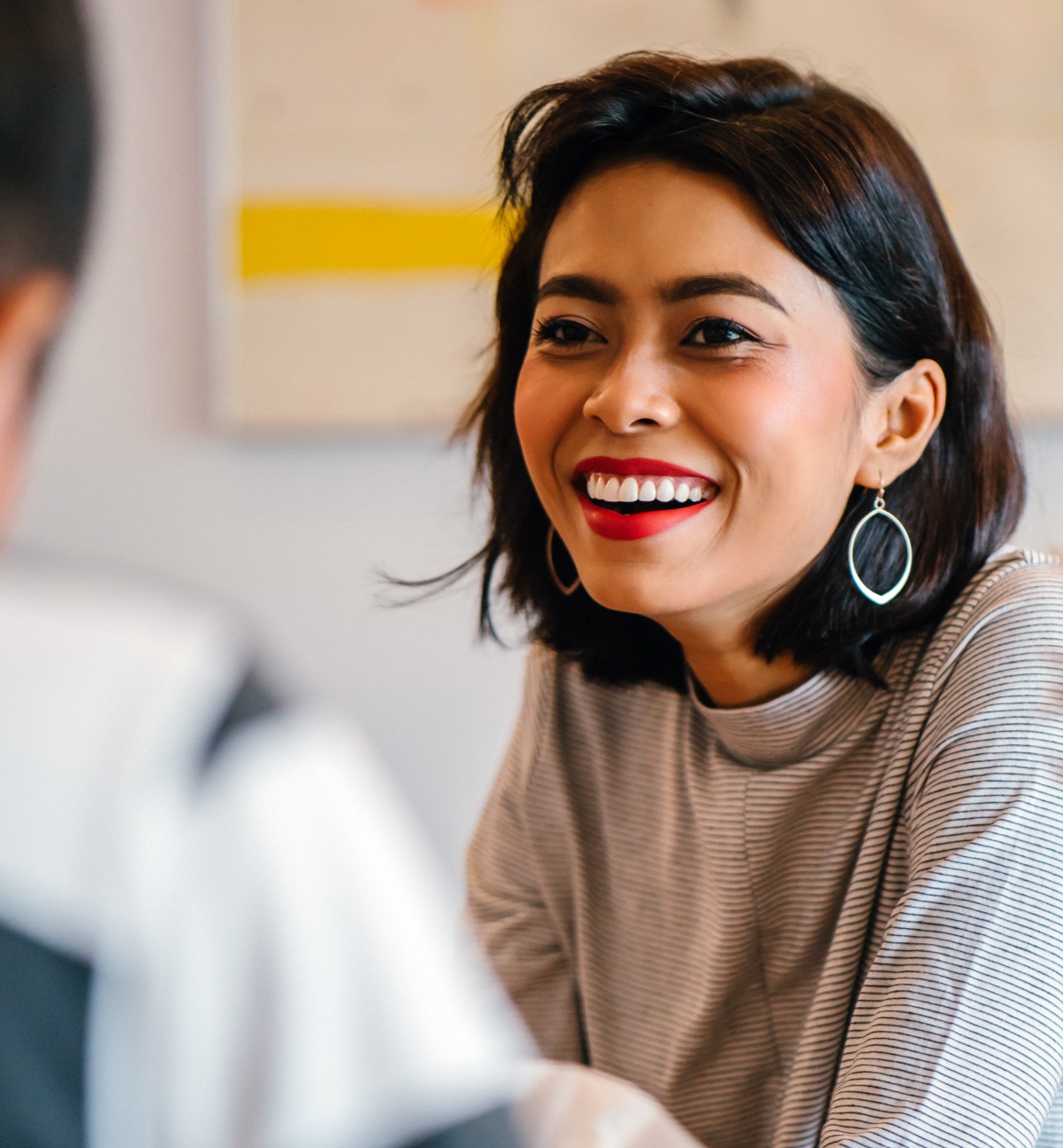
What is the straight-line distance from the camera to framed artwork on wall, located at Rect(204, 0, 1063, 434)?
182 centimetres

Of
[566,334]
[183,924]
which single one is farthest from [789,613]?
[183,924]

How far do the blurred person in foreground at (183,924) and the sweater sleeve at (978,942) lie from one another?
0.66 metres

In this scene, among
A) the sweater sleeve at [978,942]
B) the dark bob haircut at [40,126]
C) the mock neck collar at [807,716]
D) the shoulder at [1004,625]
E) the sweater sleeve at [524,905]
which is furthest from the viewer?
the sweater sleeve at [524,905]

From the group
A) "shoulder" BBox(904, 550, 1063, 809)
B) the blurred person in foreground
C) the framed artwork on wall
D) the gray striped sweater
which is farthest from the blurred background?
the blurred person in foreground

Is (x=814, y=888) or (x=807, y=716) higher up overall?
(x=807, y=716)

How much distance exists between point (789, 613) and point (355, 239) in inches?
41.9

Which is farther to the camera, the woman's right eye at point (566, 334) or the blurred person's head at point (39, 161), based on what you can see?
the woman's right eye at point (566, 334)

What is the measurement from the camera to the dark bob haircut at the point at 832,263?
1.00m


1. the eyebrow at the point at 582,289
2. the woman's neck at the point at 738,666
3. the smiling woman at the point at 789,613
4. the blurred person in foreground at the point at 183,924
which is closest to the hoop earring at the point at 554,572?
the smiling woman at the point at 789,613

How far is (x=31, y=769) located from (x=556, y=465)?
808 millimetres

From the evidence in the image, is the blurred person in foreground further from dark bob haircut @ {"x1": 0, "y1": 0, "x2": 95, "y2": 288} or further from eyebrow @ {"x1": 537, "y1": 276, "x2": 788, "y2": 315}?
eyebrow @ {"x1": 537, "y1": 276, "x2": 788, "y2": 315}

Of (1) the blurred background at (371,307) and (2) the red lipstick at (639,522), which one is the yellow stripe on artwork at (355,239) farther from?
(2) the red lipstick at (639,522)

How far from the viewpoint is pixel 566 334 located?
1.07 meters

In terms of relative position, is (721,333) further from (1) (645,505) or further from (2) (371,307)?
(2) (371,307)
